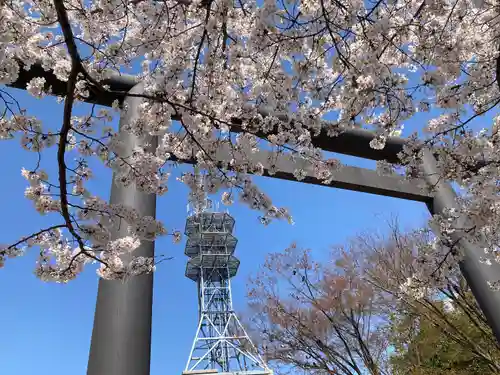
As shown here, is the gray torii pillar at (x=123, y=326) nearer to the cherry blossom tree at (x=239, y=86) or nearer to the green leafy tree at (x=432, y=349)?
the cherry blossom tree at (x=239, y=86)

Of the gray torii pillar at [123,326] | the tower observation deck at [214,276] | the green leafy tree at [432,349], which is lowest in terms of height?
the gray torii pillar at [123,326]

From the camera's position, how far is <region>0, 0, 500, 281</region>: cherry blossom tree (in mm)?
1388

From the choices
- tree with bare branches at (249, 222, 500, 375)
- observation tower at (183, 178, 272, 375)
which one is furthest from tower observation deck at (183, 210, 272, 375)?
tree with bare branches at (249, 222, 500, 375)

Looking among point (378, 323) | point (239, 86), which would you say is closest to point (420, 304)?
point (378, 323)

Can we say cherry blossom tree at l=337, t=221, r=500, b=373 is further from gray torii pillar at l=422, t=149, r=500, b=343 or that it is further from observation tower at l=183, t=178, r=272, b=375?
observation tower at l=183, t=178, r=272, b=375

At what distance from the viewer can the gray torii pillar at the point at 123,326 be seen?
1.47 meters

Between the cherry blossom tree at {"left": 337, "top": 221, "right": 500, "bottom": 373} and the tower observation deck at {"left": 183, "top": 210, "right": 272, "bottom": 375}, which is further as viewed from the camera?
the tower observation deck at {"left": 183, "top": 210, "right": 272, "bottom": 375}

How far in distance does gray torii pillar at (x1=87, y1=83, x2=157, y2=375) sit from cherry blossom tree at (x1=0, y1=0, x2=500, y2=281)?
0.17 metres

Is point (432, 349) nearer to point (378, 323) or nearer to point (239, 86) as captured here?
point (378, 323)

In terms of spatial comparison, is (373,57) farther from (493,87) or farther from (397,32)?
(493,87)

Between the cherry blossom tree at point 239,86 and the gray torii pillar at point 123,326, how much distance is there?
6.8 inches

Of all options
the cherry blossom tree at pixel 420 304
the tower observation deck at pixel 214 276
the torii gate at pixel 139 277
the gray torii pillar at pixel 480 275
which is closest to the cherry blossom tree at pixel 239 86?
the torii gate at pixel 139 277

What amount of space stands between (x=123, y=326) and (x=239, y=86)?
120cm

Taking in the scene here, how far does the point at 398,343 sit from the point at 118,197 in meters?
4.97
